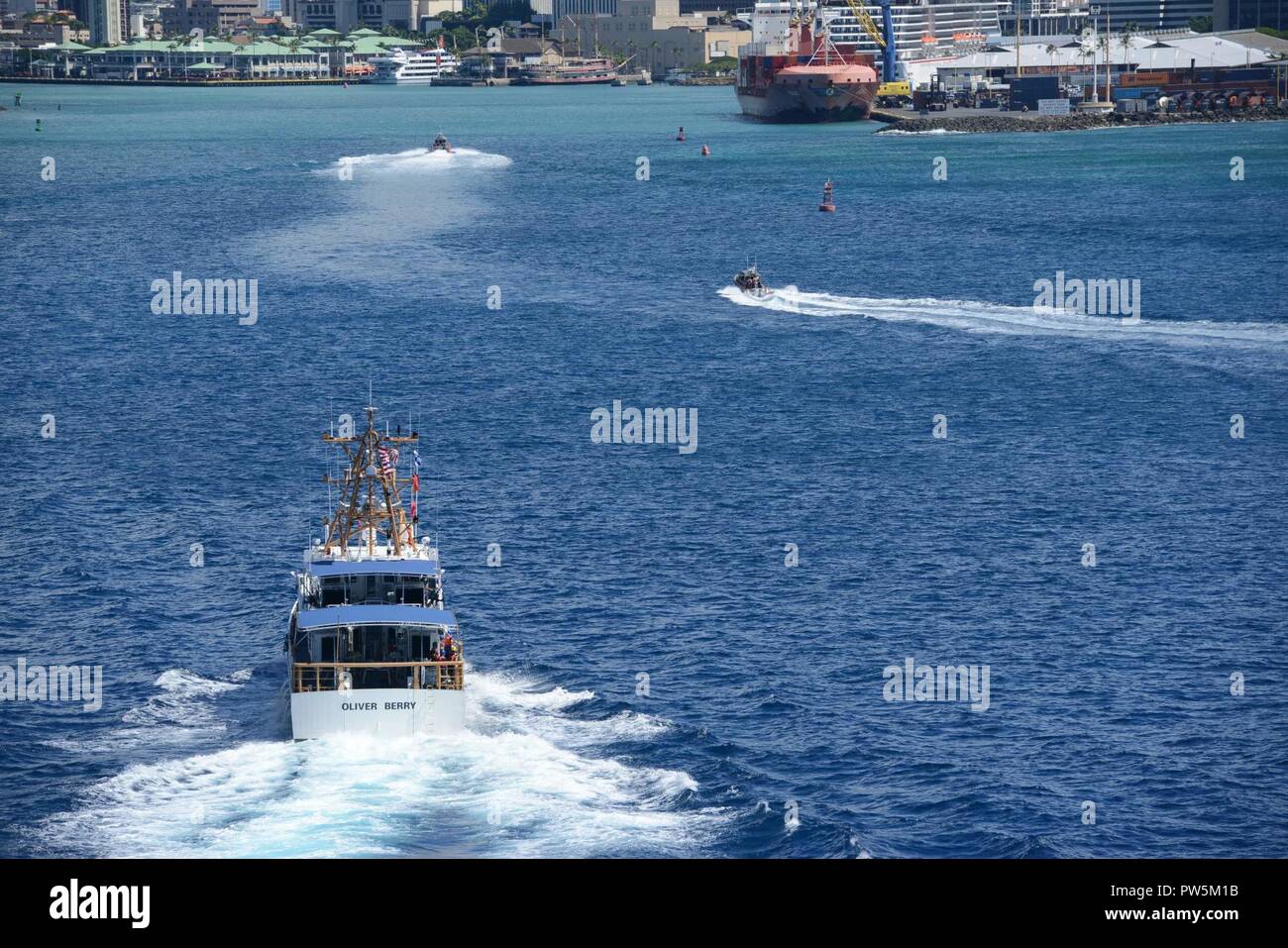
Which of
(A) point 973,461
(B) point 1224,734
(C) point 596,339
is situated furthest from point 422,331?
(B) point 1224,734

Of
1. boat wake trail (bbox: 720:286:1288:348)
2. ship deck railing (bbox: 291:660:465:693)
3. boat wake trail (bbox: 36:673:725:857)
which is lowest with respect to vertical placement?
boat wake trail (bbox: 36:673:725:857)

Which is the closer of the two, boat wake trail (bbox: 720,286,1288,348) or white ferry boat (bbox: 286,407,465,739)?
white ferry boat (bbox: 286,407,465,739)

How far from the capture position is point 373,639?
54.8 m

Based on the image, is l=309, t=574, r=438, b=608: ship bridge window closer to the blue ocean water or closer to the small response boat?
the blue ocean water

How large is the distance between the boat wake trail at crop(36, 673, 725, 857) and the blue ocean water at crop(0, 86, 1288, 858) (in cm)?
14

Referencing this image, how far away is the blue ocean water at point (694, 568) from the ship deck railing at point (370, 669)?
A: 182 centimetres

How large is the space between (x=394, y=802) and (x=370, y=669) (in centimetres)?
687

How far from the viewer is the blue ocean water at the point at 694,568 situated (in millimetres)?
49781

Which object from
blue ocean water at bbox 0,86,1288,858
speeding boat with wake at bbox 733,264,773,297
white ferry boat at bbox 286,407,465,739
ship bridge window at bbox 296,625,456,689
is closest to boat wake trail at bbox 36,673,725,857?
blue ocean water at bbox 0,86,1288,858

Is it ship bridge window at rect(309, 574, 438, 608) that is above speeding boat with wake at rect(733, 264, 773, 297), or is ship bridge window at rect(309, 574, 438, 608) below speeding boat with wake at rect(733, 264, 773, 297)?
below

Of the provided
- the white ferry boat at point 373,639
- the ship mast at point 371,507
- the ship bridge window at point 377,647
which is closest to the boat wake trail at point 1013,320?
the ship mast at point 371,507

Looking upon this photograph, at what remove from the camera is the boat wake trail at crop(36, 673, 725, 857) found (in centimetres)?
4634

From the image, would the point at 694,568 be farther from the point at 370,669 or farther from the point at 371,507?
the point at 370,669

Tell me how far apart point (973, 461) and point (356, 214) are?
11930 centimetres
